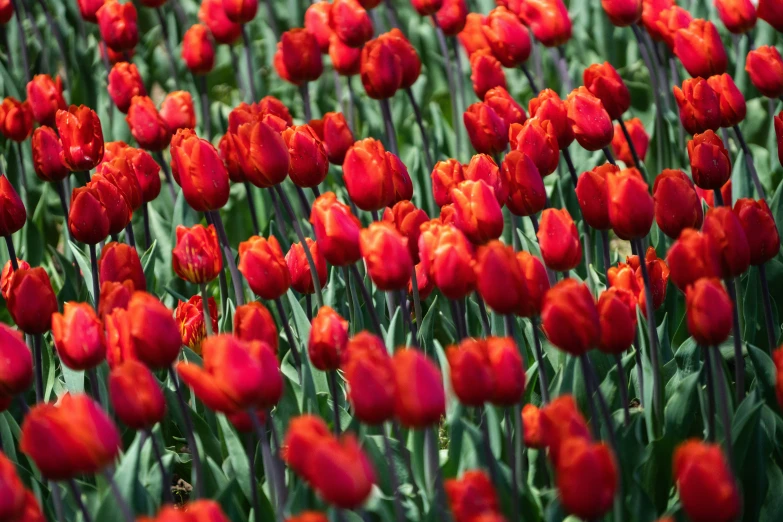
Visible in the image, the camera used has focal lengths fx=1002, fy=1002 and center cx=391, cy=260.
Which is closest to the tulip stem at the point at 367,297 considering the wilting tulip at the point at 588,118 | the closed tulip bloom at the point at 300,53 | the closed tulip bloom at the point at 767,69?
the wilting tulip at the point at 588,118

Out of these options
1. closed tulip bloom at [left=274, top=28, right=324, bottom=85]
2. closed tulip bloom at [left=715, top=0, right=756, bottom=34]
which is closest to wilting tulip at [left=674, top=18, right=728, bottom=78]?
closed tulip bloom at [left=715, top=0, right=756, bottom=34]

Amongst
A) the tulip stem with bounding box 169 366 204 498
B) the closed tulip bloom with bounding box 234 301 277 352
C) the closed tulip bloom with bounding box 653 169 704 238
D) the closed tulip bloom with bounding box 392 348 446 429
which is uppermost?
the closed tulip bloom with bounding box 392 348 446 429

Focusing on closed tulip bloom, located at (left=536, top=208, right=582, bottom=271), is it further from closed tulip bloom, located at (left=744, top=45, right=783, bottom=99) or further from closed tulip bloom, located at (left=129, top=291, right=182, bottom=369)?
closed tulip bloom, located at (left=744, top=45, right=783, bottom=99)

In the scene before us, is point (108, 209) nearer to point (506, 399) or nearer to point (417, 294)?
point (417, 294)

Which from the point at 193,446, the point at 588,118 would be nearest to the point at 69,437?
the point at 193,446

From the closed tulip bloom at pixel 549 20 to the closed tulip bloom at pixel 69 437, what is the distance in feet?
7.30

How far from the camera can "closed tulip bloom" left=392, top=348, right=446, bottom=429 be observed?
1.29 metres

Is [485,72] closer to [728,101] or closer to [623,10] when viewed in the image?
[623,10]

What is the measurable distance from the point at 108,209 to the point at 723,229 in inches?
50.5

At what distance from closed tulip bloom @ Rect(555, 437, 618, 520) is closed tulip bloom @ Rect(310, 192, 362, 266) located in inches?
30.1

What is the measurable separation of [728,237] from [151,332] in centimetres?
96

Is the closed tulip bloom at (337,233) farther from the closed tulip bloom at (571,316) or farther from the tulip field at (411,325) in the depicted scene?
the closed tulip bloom at (571,316)

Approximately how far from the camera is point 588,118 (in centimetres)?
232

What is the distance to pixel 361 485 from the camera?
46.7 inches
